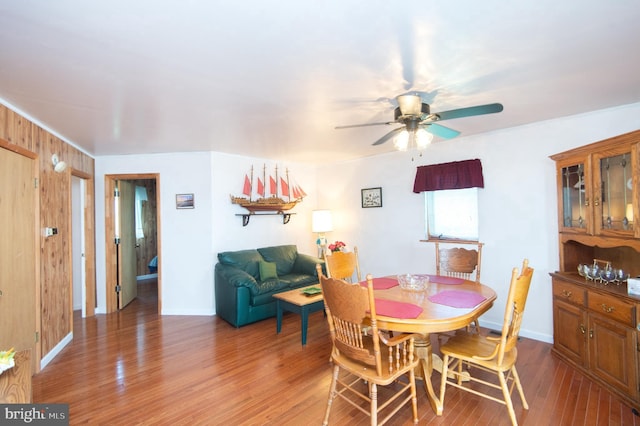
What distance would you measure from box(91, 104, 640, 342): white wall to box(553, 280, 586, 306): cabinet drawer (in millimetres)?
394

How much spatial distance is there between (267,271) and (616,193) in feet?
12.0

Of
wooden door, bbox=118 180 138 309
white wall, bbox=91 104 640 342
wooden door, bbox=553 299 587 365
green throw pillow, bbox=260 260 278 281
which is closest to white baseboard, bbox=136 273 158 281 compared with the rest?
wooden door, bbox=118 180 138 309

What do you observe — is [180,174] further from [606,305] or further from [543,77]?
[606,305]

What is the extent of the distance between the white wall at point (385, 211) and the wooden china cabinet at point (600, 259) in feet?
1.17

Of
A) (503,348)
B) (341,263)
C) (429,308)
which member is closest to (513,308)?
(503,348)

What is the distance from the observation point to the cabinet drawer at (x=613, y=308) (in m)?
2.13

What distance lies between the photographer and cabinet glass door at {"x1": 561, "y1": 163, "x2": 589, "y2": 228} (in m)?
2.66

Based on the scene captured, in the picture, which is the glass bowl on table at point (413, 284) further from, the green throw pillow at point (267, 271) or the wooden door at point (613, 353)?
the green throw pillow at point (267, 271)

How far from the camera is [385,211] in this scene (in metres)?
4.65

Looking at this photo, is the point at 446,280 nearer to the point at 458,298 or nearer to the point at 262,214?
the point at 458,298

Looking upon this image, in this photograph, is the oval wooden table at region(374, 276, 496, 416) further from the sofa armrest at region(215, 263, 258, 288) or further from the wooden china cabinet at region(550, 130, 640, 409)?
Result: the sofa armrest at region(215, 263, 258, 288)

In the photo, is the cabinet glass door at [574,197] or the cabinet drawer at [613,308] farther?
the cabinet glass door at [574,197]

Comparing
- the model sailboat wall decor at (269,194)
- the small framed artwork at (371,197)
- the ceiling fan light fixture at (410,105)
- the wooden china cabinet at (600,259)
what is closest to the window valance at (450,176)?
the small framed artwork at (371,197)

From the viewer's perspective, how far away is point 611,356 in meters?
2.27
